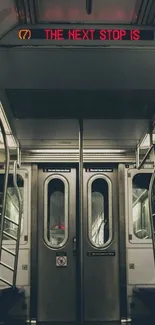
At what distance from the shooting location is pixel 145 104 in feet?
14.9

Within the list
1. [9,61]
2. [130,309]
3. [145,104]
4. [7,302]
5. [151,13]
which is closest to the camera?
[151,13]

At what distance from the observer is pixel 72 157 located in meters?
5.93

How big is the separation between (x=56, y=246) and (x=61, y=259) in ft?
0.52

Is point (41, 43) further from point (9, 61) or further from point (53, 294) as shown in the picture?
point (53, 294)

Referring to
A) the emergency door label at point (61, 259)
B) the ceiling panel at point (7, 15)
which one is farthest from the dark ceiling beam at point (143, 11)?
the emergency door label at point (61, 259)

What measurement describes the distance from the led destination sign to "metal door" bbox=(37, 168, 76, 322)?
2.88 metres

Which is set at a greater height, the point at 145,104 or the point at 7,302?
the point at 145,104

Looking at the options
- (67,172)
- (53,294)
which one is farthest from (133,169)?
(53,294)

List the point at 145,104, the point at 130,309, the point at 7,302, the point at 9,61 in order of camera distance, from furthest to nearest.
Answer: the point at 130,309
the point at 7,302
the point at 145,104
the point at 9,61

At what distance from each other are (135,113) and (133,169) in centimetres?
130

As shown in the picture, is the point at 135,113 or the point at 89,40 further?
the point at 135,113

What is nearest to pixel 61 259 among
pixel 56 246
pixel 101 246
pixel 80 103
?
pixel 56 246

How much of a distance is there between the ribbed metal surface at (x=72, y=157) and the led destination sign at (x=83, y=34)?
9.04 feet

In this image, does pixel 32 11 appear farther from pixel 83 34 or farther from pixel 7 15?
pixel 83 34
